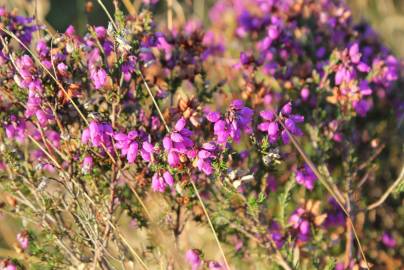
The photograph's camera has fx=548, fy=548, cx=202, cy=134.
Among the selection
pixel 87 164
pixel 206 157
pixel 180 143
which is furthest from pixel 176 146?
pixel 87 164

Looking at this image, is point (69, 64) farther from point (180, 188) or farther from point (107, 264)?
point (107, 264)

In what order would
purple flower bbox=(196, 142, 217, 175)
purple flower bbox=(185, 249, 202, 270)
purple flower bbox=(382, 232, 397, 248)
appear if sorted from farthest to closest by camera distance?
purple flower bbox=(382, 232, 397, 248)
purple flower bbox=(185, 249, 202, 270)
purple flower bbox=(196, 142, 217, 175)

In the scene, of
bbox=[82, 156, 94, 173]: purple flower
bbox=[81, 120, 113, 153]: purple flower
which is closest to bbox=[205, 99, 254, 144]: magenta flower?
bbox=[81, 120, 113, 153]: purple flower

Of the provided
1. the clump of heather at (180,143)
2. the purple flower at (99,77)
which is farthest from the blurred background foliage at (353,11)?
the purple flower at (99,77)

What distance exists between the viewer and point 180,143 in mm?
2238

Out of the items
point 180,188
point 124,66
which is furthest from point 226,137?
point 124,66

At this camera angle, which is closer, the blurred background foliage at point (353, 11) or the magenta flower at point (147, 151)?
the magenta flower at point (147, 151)

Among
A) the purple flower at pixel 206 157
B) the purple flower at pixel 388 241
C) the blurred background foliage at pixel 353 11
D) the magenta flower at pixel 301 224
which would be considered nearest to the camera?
the purple flower at pixel 206 157

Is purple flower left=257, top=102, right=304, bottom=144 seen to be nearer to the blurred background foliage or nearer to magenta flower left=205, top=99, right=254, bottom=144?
magenta flower left=205, top=99, right=254, bottom=144

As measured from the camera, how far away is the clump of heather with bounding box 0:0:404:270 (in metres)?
2.39

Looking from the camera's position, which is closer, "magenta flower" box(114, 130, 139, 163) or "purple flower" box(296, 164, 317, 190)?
"magenta flower" box(114, 130, 139, 163)

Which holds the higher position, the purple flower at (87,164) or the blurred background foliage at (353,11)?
the blurred background foliage at (353,11)

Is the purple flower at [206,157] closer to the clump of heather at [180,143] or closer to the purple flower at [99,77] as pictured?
the clump of heather at [180,143]

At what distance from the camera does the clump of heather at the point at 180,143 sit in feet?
7.85
